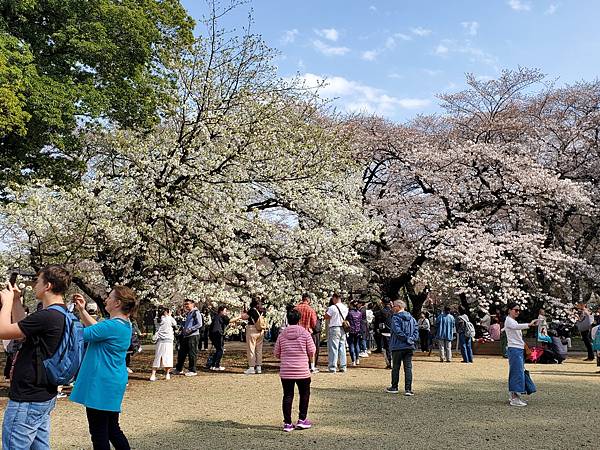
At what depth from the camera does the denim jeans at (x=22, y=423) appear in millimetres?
3406

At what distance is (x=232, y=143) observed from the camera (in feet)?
40.9

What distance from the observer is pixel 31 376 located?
3.48 meters

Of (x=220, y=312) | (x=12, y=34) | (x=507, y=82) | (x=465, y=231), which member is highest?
(x=507, y=82)

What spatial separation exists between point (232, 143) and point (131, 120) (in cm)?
389

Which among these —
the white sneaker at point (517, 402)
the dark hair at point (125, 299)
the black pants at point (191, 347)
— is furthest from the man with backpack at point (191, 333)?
the dark hair at point (125, 299)

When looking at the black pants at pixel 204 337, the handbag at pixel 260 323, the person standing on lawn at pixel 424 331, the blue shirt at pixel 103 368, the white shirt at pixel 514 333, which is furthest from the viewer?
the black pants at pixel 204 337

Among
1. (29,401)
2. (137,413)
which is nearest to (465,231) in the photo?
(137,413)

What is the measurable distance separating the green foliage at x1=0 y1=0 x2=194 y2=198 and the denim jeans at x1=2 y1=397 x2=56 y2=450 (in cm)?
1036

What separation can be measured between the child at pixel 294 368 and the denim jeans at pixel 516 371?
3.50m

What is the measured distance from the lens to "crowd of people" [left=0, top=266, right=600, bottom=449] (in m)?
3.49

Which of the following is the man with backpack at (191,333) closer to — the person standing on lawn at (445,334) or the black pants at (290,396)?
the black pants at (290,396)

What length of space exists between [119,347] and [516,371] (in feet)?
20.8

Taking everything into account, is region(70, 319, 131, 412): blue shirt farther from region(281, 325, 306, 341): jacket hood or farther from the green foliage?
the green foliage

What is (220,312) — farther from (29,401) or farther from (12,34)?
(29,401)
